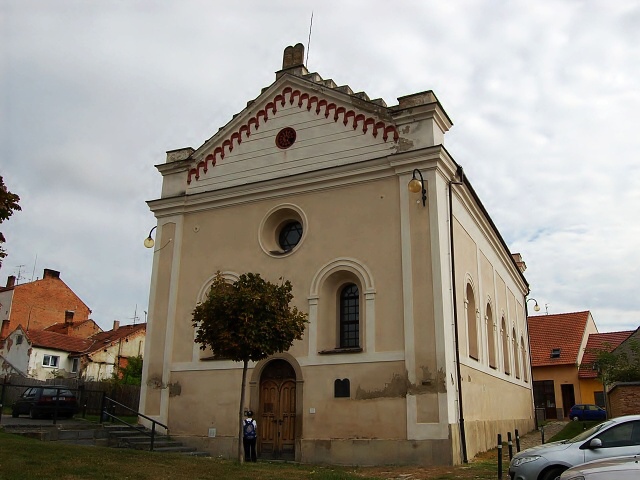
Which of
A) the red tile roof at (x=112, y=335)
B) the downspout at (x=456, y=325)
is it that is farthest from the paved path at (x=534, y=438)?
the red tile roof at (x=112, y=335)

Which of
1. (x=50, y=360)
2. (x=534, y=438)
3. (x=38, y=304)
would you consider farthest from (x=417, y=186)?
(x=38, y=304)

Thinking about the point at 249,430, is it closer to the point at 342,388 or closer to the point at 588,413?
the point at 342,388

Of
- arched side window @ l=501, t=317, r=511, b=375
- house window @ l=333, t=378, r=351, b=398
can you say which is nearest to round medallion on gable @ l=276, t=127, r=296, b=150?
house window @ l=333, t=378, r=351, b=398

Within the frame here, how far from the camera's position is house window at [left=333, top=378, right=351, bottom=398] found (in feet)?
57.1

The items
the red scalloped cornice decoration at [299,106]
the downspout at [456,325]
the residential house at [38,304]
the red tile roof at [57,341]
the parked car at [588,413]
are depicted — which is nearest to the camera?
the downspout at [456,325]

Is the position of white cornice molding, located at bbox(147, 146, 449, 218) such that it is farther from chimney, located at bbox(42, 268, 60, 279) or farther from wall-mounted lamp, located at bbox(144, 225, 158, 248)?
chimney, located at bbox(42, 268, 60, 279)

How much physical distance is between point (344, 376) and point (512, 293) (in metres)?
16.9

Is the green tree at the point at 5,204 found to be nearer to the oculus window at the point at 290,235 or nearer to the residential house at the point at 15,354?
the oculus window at the point at 290,235

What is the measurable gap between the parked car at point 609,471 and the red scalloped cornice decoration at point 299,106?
1280 cm

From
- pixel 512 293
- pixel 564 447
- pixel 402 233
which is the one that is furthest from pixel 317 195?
pixel 512 293

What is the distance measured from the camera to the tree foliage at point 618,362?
22938 millimetres

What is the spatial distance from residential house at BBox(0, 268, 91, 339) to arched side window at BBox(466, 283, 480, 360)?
4256 centimetres

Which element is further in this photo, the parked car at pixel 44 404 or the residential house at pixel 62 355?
the residential house at pixel 62 355

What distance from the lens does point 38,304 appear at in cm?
5466
